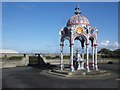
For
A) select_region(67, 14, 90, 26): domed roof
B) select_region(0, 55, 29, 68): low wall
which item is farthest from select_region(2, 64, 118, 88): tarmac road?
select_region(0, 55, 29, 68): low wall

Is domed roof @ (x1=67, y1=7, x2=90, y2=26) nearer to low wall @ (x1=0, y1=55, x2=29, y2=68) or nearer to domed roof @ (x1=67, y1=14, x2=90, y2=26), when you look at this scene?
domed roof @ (x1=67, y1=14, x2=90, y2=26)

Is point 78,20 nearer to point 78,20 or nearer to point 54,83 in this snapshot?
point 78,20

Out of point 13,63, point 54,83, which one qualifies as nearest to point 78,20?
point 54,83

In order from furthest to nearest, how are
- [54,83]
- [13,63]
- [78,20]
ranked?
1. [13,63]
2. [78,20]
3. [54,83]

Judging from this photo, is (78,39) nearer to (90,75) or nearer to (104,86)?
(90,75)

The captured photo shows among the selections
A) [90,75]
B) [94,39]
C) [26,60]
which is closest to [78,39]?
[94,39]

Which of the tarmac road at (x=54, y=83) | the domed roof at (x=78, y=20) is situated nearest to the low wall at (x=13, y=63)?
the domed roof at (x=78, y=20)

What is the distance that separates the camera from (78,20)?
32.3m

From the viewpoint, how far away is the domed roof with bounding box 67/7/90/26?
32.2 m

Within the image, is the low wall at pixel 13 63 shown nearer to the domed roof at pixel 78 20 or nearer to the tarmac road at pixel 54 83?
the domed roof at pixel 78 20

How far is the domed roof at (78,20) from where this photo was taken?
32219mm

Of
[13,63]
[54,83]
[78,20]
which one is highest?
Result: [78,20]

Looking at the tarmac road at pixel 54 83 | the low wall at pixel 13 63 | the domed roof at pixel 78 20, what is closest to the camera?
the tarmac road at pixel 54 83

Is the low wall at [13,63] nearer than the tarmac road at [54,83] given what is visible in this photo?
No
